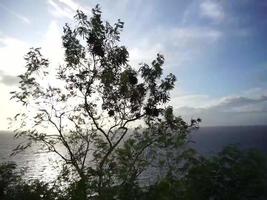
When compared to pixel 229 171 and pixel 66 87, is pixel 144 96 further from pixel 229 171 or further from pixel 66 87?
pixel 229 171

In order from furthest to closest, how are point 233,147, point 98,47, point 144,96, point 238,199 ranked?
1. point 233,147
2. point 238,199
3. point 144,96
4. point 98,47

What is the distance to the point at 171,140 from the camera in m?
30.1

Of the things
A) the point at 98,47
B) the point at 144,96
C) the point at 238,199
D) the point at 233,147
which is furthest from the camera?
the point at 233,147

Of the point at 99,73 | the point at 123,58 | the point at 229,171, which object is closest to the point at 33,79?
the point at 99,73

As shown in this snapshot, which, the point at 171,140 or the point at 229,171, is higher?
the point at 171,140

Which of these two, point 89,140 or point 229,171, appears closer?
point 89,140

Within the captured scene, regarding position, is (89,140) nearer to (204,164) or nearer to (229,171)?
(204,164)

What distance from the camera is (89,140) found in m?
26.1

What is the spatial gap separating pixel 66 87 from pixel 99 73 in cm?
295

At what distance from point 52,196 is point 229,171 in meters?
14.4

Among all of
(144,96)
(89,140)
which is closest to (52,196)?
(89,140)

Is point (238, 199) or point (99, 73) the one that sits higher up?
point (99, 73)

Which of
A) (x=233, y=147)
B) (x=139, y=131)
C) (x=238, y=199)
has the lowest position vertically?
(x=238, y=199)

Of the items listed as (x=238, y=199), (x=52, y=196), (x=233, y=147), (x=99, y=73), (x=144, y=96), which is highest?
(x=99, y=73)
